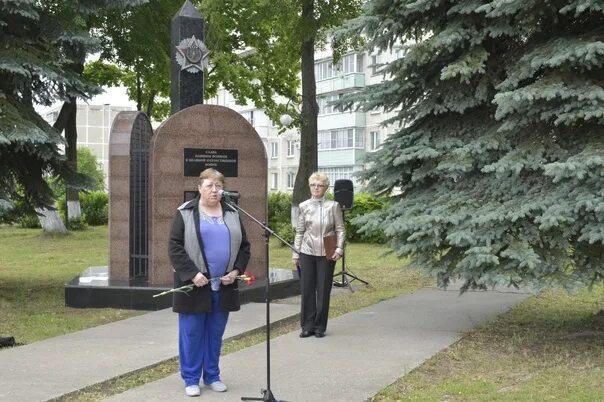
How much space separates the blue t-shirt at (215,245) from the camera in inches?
239

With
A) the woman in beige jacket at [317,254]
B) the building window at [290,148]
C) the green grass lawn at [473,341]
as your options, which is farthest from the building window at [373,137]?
the woman in beige jacket at [317,254]

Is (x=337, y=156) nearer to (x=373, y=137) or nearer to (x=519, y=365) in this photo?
(x=373, y=137)

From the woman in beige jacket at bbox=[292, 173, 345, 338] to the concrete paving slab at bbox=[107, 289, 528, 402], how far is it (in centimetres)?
24

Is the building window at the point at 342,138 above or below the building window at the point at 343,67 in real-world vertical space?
below

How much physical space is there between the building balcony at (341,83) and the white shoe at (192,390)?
140 ft

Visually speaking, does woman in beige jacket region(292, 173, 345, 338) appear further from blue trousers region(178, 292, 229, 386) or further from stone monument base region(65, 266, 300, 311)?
blue trousers region(178, 292, 229, 386)

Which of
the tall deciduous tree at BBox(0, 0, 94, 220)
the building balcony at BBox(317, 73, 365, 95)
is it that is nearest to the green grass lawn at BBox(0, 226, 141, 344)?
the tall deciduous tree at BBox(0, 0, 94, 220)

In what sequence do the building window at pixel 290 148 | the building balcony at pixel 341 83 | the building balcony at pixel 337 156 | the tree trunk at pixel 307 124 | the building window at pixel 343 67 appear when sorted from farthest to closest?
the building window at pixel 290 148 → the building balcony at pixel 337 156 → the building window at pixel 343 67 → the building balcony at pixel 341 83 → the tree trunk at pixel 307 124

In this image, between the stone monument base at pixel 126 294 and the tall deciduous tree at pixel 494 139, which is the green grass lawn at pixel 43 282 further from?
the tall deciduous tree at pixel 494 139

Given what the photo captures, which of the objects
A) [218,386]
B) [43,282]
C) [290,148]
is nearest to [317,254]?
[218,386]

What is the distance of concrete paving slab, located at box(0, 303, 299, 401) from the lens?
6453mm

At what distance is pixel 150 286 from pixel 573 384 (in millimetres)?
6412

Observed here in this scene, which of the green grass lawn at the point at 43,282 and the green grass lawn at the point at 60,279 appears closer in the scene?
the green grass lawn at the point at 43,282

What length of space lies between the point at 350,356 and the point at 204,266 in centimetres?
223
